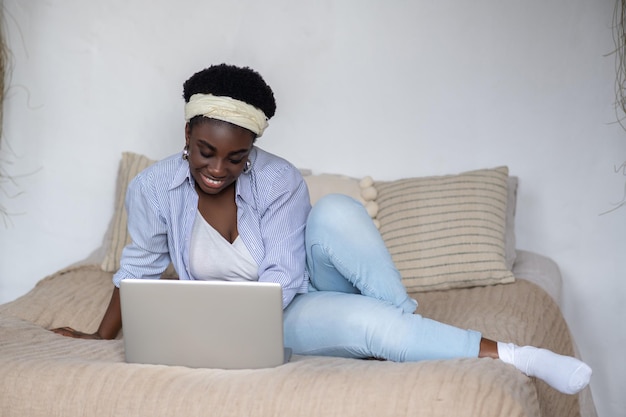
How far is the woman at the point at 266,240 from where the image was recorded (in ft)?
6.25

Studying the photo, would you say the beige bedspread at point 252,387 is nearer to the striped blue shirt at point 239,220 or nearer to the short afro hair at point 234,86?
the striped blue shirt at point 239,220

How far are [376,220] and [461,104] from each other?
0.60 metres

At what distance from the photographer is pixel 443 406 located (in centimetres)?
157

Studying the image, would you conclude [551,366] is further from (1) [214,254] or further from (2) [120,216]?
(2) [120,216]

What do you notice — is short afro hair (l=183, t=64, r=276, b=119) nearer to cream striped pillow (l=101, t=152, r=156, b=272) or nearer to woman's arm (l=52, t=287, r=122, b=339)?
woman's arm (l=52, t=287, r=122, b=339)

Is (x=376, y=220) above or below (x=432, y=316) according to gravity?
above

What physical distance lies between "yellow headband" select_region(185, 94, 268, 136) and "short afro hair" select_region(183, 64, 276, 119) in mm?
16

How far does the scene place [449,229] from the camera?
2.85 m

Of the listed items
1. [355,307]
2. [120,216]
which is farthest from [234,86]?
[120,216]

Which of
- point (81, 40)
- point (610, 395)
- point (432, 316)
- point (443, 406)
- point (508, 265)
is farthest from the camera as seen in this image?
point (81, 40)

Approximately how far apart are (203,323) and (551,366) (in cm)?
72

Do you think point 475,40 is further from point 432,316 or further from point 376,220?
point 432,316

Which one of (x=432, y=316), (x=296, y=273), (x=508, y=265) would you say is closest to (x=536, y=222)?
(x=508, y=265)

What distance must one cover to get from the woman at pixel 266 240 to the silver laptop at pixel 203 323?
0.26 meters
